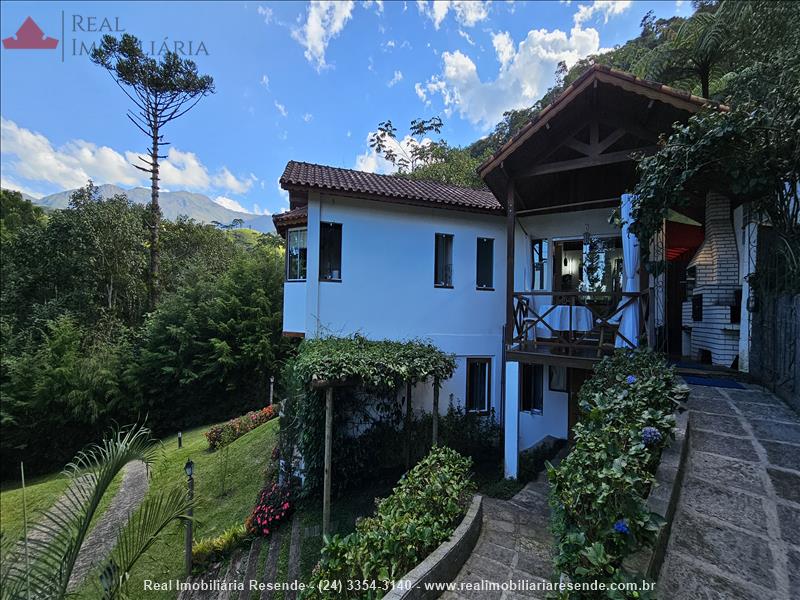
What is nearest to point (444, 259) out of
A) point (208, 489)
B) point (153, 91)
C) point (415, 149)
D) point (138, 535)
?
point (138, 535)

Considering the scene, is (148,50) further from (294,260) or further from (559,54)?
(559,54)

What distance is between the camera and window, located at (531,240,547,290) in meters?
9.01

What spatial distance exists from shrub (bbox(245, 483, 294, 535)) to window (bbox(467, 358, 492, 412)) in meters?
4.72

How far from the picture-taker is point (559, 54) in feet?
90.7

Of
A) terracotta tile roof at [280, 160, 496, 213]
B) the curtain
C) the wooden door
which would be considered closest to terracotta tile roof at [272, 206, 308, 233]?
terracotta tile roof at [280, 160, 496, 213]

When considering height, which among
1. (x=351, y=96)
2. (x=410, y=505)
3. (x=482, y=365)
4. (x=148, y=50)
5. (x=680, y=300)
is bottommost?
(x=410, y=505)

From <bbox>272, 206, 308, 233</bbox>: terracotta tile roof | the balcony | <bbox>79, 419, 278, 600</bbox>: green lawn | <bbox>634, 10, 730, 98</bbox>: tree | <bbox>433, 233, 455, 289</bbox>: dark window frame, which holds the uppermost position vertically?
<bbox>634, 10, 730, 98</bbox>: tree

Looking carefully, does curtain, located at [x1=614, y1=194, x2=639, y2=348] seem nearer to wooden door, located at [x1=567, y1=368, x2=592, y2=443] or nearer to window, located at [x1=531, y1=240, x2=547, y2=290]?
wooden door, located at [x1=567, y1=368, x2=592, y2=443]

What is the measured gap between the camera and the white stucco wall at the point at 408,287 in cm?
796

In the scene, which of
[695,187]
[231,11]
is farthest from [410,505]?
[231,11]

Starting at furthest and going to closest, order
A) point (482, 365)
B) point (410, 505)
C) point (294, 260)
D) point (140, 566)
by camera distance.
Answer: point (482, 365)
point (294, 260)
point (140, 566)
point (410, 505)

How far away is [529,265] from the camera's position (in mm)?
9109

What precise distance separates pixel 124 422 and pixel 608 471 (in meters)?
19.9

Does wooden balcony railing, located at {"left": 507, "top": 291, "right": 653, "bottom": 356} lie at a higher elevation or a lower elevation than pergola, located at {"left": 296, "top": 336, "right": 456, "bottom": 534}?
higher
